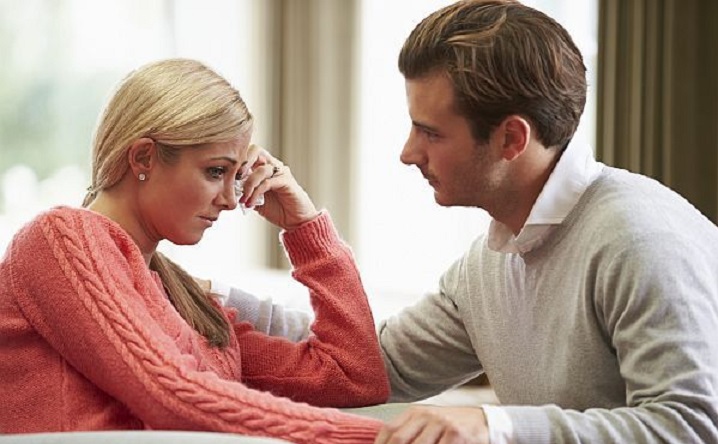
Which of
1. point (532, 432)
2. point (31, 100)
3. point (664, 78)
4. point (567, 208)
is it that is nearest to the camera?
point (532, 432)

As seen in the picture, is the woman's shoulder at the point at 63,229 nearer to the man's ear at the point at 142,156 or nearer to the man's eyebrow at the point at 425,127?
the man's ear at the point at 142,156

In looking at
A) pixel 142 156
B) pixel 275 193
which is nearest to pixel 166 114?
pixel 142 156

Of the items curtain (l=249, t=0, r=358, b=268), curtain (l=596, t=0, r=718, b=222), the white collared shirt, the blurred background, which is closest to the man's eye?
the white collared shirt

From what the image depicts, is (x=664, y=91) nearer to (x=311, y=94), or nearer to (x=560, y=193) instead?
(x=311, y=94)

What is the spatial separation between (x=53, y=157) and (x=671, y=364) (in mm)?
4452

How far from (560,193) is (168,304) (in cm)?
58

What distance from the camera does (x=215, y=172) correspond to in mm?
1874

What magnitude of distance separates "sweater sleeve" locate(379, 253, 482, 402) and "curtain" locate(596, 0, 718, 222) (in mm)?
2323

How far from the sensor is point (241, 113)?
1872mm

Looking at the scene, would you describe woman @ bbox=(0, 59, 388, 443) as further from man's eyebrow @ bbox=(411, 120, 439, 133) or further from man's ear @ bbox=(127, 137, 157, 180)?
man's eyebrow @ bbox=(411, 120, 439, 133)

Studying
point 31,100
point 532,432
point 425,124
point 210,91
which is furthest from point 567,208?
point 31,100

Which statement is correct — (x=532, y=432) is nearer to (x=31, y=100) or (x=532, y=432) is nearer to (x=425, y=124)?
(x=425, y=124)

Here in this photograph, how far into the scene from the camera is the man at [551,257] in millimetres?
1564

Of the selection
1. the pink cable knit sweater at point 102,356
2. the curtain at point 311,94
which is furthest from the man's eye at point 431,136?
the curtain at point 311,94
